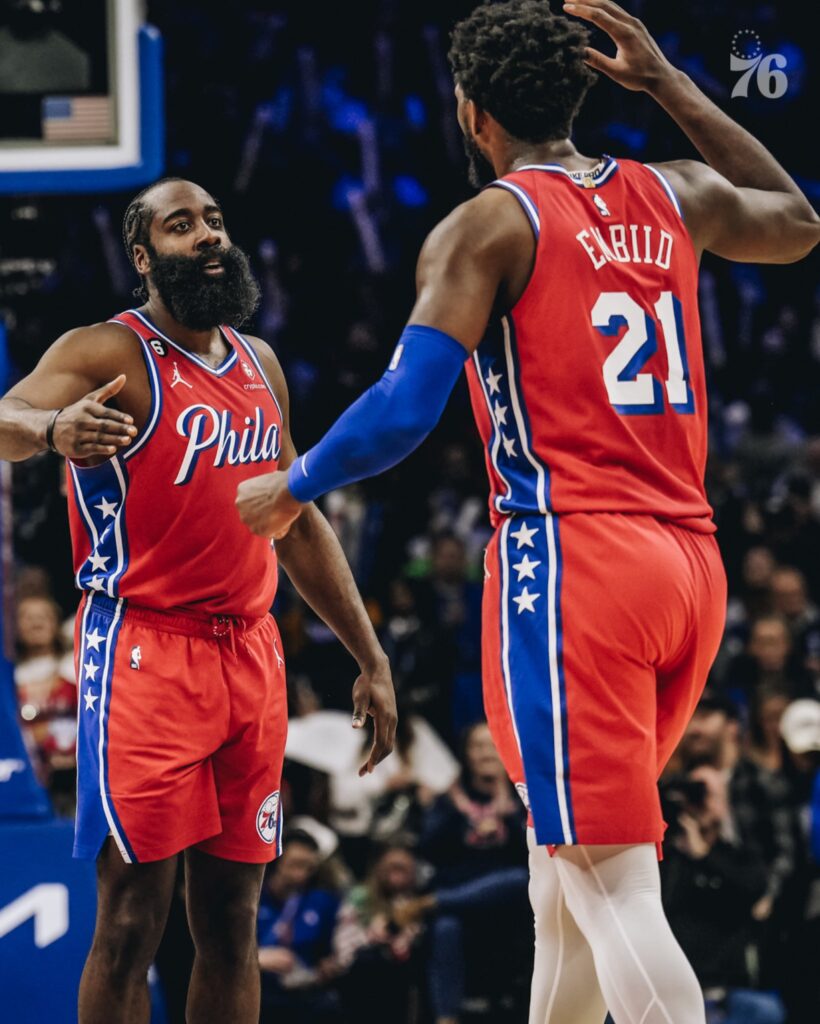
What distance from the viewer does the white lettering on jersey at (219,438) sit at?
352cm

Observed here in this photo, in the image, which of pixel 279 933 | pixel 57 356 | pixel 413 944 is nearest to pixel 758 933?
pixel 413 944

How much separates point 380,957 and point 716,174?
3803mm

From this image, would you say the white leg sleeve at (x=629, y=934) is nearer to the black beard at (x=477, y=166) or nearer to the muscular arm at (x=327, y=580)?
the muscular arm at (x=327, y=580)

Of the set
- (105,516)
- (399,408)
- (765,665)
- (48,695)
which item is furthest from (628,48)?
(765,665)

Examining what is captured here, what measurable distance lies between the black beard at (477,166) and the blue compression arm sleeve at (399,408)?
552 millimetres

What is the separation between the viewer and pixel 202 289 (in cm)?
366

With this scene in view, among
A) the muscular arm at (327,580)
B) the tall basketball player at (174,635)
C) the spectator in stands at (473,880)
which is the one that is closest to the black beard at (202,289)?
the tall basketball player at (174,635)

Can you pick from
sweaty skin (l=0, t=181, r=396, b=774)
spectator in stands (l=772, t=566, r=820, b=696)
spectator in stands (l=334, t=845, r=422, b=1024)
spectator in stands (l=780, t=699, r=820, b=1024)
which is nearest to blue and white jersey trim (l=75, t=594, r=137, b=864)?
sweaty skin (l=0, t=181, r=396, b=774)

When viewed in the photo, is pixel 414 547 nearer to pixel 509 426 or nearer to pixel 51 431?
pixel 51 431

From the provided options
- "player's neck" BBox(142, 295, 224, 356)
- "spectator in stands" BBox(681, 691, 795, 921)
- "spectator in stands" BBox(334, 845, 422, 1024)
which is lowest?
"spectator in stands" BBox(334, 845, 422, 1024)

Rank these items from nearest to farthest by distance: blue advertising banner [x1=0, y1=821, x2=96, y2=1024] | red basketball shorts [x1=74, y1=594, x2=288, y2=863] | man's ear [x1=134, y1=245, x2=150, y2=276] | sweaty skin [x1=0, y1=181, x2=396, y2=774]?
sweaty skin [x1=0, y1=181, x2=396, y2=774] → red basketball shorts [x1=74, y1=594, x2=288, y2=863] → man's ear [x1=134, y1=245, x2=150, y2=276] → blue advertising banner [x1=0, y1=821, x2=96, y2=1024]

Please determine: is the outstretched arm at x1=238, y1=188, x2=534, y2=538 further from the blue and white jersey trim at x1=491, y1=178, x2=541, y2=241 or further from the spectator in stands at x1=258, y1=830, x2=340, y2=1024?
the spectator in stands at x1=258, y1=830, x2=340, y2=1024

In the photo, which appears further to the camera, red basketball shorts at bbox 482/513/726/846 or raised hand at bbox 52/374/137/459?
raised hand at bbox 52/374/137/459

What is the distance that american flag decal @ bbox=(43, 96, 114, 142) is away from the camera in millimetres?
5062
